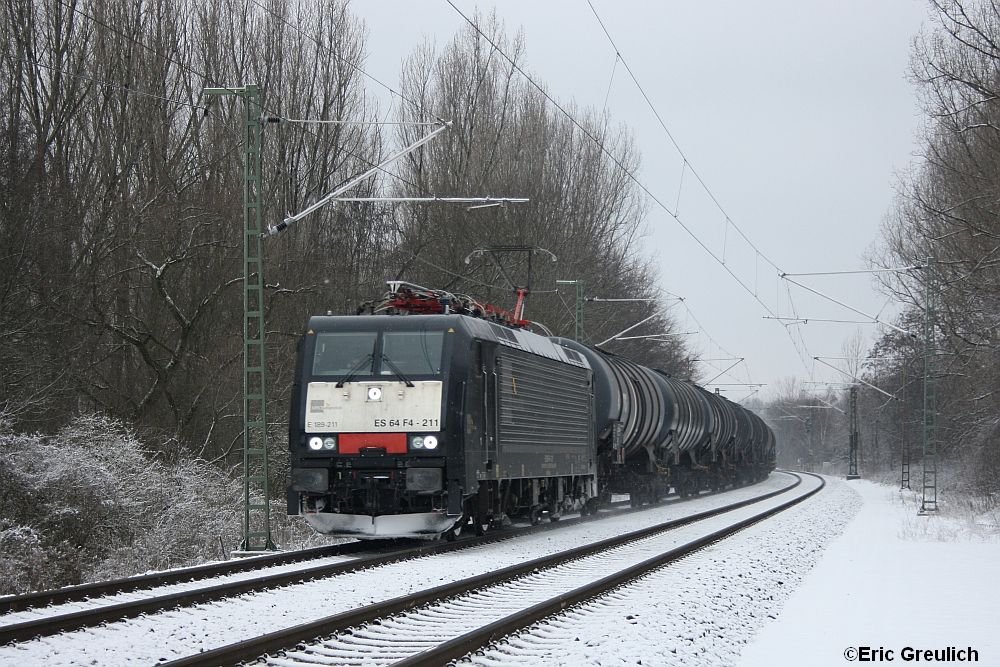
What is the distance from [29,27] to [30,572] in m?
19.1

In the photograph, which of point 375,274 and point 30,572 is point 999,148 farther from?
point 375,274

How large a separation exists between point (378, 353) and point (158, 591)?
567cm

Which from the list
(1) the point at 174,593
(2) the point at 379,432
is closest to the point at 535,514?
(2) the point at 379,432

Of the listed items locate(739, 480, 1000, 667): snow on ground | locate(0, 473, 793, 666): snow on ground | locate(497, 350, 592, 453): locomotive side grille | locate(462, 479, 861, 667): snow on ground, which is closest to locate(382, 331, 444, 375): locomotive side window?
locate(497, 350, 592, 453): locomotive side grille

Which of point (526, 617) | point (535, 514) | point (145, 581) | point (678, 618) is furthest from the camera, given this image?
point (535, 514)

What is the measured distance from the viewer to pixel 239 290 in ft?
98.2

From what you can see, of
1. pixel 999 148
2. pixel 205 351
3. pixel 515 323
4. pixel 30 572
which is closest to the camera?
pixel 30 572

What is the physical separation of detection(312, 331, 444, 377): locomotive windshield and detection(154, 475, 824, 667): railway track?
3165 millimetres

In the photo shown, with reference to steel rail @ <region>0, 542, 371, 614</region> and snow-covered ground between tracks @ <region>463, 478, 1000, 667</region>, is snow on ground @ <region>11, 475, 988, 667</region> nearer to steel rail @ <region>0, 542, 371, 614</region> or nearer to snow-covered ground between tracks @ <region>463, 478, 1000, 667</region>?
snow-covered ground between tracks @ <region>463, 478, 1000, 667</region>

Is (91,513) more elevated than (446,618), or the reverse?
(91,513)

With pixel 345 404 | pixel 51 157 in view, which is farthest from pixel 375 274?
pixel 345 404

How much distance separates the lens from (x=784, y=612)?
1155 cm

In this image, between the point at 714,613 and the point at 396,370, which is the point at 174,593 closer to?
the point at 714,613

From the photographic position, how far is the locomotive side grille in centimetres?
1839
